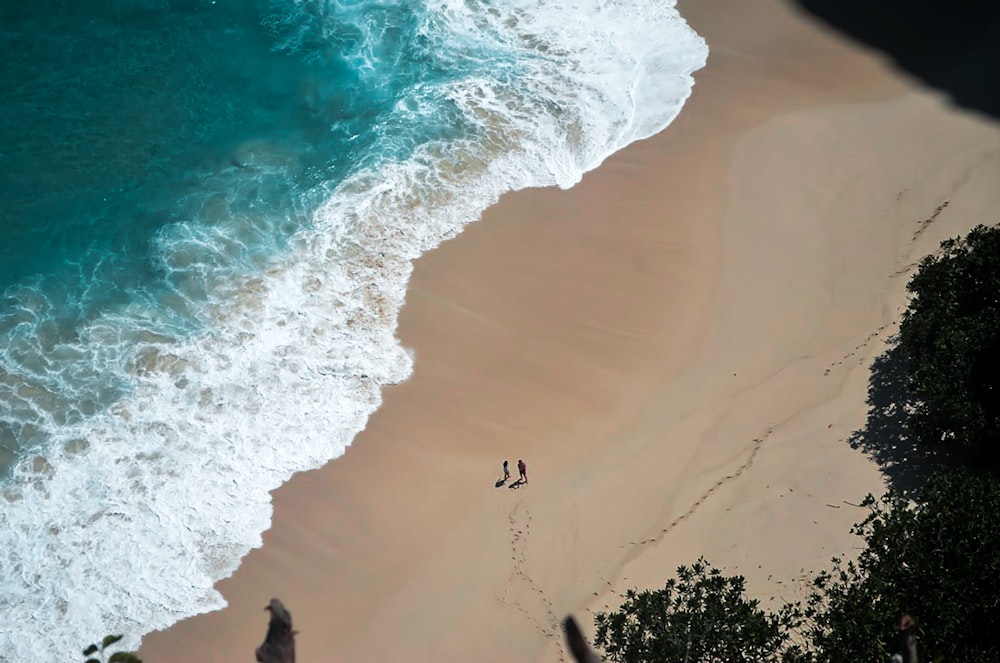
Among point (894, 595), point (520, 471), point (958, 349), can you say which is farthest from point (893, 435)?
point (520, 471)

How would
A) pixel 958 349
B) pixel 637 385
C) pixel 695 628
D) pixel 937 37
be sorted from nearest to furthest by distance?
pixel 695 628 → pixel 958 349 → pixel 637 385 → pixel 937 37

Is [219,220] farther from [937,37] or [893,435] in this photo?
[937,37]

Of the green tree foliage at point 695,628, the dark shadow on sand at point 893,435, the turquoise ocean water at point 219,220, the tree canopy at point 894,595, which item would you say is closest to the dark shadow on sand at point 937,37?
the turquoise ocean water at point 219,220

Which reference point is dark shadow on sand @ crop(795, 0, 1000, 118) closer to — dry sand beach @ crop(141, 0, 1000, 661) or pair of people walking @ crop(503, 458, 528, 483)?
dry sand beach @ crop(141, 0, 1000, 661)

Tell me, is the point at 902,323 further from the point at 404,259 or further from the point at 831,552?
the point at 404,259

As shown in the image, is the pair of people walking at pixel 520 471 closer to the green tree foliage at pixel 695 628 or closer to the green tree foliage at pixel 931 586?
the green tree foliage at pixel 695 628
